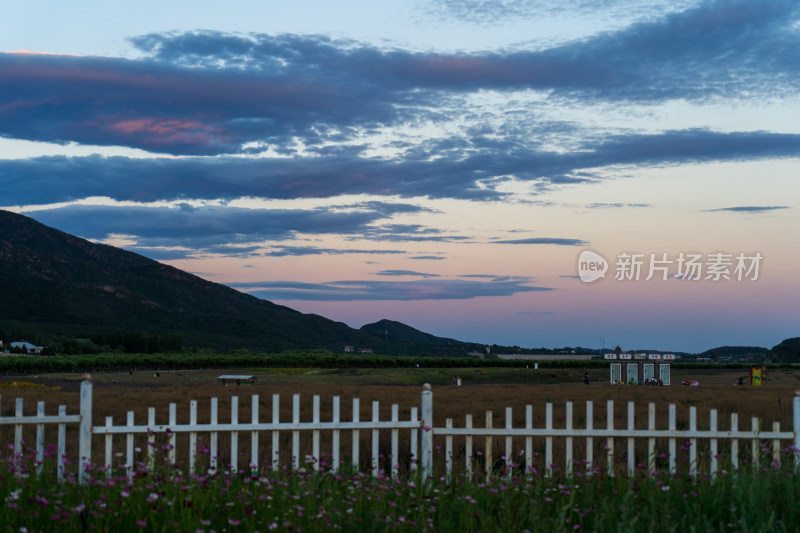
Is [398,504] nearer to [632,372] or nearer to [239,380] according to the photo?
[239,380]

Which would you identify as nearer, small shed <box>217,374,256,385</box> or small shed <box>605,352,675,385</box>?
small shed <box>217,374,256,385</box>

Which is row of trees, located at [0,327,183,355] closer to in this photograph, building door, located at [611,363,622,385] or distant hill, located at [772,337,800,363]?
building door, located at [611,363,622,385]

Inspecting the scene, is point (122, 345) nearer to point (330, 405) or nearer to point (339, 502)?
point (330, 405)

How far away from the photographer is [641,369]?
197 feet

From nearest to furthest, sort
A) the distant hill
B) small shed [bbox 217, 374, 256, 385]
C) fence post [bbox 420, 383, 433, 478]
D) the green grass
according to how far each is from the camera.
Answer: the green grass
fence post [bbox 420, 383, 433, 478]
small shed [bbox 217, 374, 256, 385]
the distant hill

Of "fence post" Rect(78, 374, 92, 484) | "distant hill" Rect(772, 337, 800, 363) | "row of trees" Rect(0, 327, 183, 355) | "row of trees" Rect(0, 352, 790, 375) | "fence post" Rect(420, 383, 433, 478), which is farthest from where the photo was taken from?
"distant hill" Rect(772, 337, 800, 363)

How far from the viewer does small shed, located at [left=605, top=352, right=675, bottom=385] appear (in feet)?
194

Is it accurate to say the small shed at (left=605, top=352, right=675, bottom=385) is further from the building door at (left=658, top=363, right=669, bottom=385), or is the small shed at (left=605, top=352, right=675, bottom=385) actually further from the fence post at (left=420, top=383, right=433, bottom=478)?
the fence post at (left=420, top=383, right=433, bottom=478)

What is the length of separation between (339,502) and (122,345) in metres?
140

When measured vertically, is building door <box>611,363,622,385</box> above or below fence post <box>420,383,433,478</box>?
below

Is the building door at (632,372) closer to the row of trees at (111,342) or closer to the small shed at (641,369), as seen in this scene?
the small shed at (641,369)

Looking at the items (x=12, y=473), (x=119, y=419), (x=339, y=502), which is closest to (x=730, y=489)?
(x=339, y=502)

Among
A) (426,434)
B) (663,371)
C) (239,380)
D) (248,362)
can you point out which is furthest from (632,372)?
(426,434)

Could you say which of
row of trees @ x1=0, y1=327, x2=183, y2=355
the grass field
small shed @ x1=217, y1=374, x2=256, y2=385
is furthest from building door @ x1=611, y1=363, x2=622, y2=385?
row of trees @ x1=0, y1=327, x2=183, y2=355
